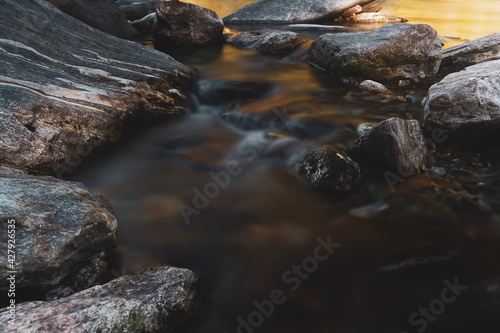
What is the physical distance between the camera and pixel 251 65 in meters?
8.18

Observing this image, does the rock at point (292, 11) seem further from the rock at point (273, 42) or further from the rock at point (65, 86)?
the rock at point (65, 86)

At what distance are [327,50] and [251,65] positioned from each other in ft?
5.92

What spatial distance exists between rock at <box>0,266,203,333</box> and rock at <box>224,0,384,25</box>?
482 inches

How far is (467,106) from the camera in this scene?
4184 millimetres

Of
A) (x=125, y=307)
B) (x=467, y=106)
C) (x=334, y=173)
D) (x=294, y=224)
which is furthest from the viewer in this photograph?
(x=467, y=106)

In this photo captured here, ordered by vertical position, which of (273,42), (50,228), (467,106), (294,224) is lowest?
(294,224)

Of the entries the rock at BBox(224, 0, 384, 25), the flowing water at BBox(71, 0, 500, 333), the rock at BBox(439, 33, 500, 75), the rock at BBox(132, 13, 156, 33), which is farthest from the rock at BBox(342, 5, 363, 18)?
the flowing water at BBox(71, 0, 500, 333)

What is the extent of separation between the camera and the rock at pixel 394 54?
642cm

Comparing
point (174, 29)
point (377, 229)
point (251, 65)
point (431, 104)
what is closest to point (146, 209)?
point (377, 229)

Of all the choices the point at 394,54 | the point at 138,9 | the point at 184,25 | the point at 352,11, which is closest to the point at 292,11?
the point at 352,11

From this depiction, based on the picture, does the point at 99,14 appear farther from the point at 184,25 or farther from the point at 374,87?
the point at 374,87

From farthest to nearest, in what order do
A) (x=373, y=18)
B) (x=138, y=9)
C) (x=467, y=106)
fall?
(x=138, y=9)
(x=373, y=18)
(x=467, y=106)

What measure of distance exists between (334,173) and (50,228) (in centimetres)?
279

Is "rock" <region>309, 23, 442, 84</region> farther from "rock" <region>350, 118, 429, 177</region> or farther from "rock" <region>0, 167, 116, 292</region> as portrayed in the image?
"rock" <region>0, 167, 116, 292</region>
